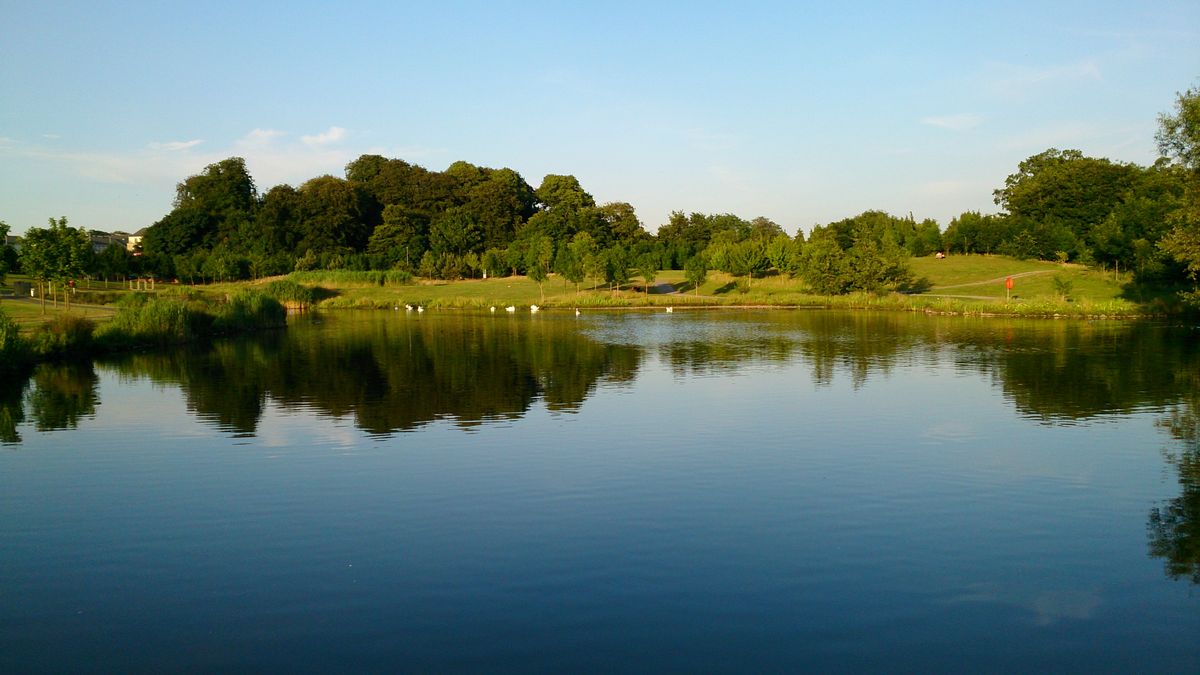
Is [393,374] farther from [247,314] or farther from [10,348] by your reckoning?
[247,314]

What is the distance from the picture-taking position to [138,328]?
137ft

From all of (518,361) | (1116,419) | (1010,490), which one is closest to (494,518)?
(1010,490)

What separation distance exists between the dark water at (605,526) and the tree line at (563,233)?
180ft

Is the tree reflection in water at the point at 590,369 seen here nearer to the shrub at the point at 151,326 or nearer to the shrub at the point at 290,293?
the shrub at the point at 151,326

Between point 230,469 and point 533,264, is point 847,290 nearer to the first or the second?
point 533,264

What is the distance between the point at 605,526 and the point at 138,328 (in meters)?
36.5

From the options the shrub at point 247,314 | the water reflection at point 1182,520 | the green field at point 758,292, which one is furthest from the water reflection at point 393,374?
the green field at point 758,292

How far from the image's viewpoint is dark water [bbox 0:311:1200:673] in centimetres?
902

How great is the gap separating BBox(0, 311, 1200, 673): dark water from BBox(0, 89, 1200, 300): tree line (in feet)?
180

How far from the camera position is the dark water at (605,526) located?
9.02 m

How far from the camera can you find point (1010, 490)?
1479 centimetres

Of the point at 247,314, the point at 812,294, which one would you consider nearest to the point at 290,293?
the point at 247,314

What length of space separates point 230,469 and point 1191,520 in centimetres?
1641

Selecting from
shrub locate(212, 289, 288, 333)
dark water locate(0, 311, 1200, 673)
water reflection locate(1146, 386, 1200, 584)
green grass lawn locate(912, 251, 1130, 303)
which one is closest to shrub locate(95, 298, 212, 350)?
shrub locate(212, 289, 288, 333)
